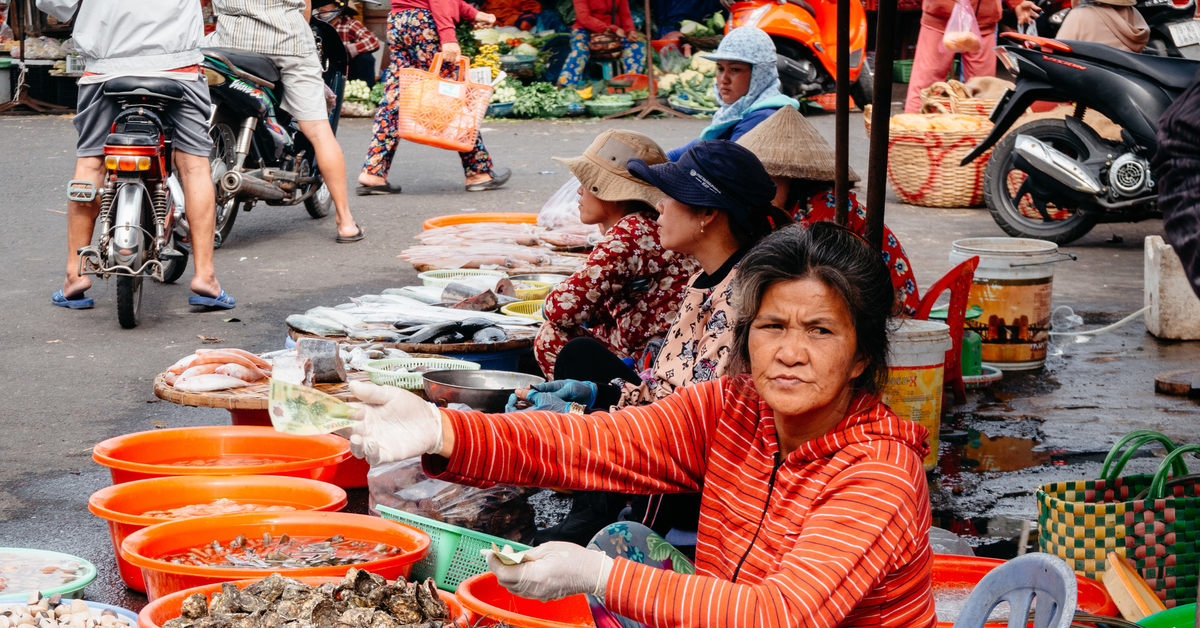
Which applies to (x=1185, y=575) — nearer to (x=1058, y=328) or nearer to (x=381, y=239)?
(x=1058, y=328)

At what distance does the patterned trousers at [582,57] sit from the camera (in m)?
14.6

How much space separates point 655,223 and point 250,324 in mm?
2495

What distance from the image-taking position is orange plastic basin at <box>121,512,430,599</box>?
2443mm

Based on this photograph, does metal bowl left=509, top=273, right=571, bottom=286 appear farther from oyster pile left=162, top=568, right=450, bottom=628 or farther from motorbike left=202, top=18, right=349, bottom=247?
oyster pile left=162, top=568, right=450, bottom=628

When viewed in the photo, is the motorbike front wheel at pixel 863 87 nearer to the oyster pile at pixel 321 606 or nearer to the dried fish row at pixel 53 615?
the oyster pile at pixel 321 606

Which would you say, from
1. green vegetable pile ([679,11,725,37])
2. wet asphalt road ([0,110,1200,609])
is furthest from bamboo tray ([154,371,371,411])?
green vegetable pile ([679,11,725,37])

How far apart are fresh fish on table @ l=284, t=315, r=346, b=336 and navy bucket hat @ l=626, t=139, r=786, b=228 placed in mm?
1607

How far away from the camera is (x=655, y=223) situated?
382 cm

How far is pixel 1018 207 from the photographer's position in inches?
302

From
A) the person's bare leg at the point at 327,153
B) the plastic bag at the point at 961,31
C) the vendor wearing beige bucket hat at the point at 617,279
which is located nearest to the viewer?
the vendor wearing beige bucket hat at the point at 617,279

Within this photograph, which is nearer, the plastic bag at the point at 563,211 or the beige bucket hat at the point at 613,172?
the beige bucket hat at the point at 613,172

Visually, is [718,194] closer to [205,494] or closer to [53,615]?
[205,494]

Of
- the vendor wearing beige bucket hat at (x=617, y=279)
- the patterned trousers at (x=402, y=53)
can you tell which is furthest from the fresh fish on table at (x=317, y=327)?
the patterned trousers at (x=402, y=53)

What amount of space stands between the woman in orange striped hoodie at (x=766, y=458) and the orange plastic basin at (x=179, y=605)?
340 mm
